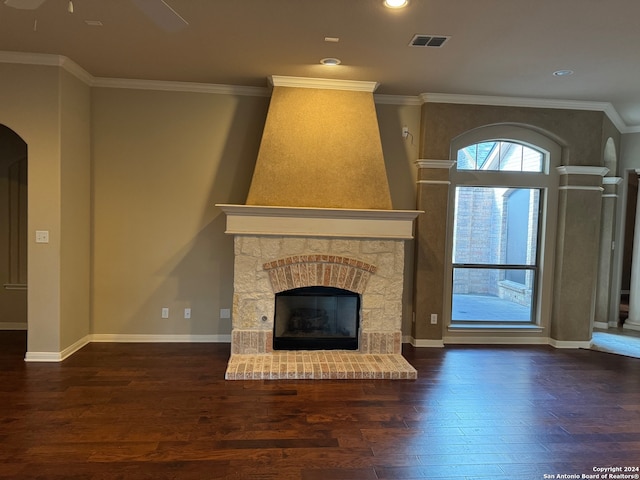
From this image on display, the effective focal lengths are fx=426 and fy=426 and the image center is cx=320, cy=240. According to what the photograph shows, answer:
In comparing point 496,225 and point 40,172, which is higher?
point 40,172

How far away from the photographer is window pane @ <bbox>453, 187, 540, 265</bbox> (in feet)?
16.4

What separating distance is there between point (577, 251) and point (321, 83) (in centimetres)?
345

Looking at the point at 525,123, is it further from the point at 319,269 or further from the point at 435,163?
the point at 319,269

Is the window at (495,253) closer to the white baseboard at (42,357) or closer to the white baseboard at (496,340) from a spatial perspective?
the white baseboard at (496,340)

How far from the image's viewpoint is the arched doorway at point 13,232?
4.88 meters

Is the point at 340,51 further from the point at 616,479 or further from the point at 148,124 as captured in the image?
the point at 616,479

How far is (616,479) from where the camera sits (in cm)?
237

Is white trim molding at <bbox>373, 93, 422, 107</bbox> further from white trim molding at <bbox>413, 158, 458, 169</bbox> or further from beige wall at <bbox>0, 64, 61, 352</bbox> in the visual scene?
beige wall at <bbox>0, 64, 61, 352</bbox>

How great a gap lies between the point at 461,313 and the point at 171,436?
3.57 meters

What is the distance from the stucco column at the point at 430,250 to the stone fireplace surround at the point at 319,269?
62cm

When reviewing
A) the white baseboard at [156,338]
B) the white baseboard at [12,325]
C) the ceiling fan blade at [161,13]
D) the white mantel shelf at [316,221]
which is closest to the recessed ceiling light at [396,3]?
the ceiling fan blade at [161,13]

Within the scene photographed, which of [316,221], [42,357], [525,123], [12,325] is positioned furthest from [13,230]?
[525,123]

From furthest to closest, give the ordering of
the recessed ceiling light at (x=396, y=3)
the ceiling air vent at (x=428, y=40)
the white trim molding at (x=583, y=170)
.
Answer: the white trim molding at (x=583, y=170)
the ceiling air vent at (x=428, y=40)
the recessed ceiling light at (x=396, y=3)

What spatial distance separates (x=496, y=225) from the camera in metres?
5.03
